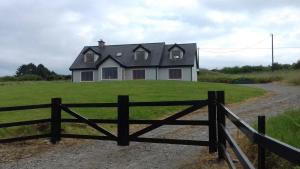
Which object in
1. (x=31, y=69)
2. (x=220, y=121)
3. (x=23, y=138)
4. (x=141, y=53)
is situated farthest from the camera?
(x=31, y=69)

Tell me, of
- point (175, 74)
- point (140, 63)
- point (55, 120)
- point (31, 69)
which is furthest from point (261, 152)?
point (31, 69)

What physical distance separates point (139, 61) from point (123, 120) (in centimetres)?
4896

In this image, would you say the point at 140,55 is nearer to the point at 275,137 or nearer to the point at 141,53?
the point at 141,53

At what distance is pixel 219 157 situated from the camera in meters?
9.47

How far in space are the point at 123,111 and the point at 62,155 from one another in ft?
6.11

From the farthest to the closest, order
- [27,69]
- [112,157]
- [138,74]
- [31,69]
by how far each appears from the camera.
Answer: [27,69]
[31,69]
[138,74]
[112,157]

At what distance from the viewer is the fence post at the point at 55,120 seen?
41.5 ft

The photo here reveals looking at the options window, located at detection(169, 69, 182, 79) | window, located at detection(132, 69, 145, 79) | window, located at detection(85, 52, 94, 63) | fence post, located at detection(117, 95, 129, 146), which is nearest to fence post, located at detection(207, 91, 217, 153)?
fence post, located at detection(117, 95, 129, 146)

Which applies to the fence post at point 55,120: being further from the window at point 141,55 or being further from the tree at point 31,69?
the tree at point 31,69

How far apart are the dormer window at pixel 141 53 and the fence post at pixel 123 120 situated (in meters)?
48.9

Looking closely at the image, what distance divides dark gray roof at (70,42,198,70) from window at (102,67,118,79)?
3.76ft

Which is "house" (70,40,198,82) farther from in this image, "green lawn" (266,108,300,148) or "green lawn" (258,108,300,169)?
"green lawn" (258,108,300,169)

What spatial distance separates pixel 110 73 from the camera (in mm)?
60438

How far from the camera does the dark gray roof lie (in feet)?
194
